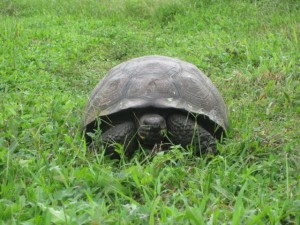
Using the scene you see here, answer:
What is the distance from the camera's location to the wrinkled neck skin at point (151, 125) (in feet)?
9.37

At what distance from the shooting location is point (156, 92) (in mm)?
2971

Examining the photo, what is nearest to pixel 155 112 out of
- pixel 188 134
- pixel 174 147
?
pixel 188 134

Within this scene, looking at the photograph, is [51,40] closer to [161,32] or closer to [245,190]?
[161,32]

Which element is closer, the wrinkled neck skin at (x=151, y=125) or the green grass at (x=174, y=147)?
the green grass at (x=174, y=147)

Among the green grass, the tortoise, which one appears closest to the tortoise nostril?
the tortoise

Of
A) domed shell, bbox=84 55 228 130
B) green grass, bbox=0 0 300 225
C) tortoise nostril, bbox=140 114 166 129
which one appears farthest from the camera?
domed shell, bbox=84 55 228 130

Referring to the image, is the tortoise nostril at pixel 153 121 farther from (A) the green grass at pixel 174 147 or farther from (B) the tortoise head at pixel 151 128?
(A) the green grass at pixel 174 147

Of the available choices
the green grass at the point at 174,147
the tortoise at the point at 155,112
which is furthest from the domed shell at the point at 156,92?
the green grass at the point at 174,147

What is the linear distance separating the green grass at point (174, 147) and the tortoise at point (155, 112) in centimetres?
11

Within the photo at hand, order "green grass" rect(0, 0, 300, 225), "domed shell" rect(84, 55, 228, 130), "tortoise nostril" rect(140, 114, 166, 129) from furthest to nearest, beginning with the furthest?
"domed shell" rect(84, 55, 228, 130) < "tortoise nostril" rect(140, 114, 166, 129) < "green grass" rect(0, 0, 300, 225)

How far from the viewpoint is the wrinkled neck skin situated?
2857 millimetres

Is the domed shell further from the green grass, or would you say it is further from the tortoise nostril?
the green grass

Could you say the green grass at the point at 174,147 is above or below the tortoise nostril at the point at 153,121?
below

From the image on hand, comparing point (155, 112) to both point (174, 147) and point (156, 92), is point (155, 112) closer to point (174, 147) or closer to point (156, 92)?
point (156, 92)
